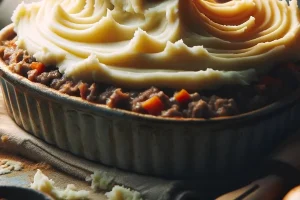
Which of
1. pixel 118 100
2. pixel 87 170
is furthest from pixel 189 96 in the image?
pixel 87 170

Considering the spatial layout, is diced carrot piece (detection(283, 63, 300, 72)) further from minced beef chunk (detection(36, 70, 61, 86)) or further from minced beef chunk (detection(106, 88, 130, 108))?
minced beef chunk (detection(36, 70, 61, 86))

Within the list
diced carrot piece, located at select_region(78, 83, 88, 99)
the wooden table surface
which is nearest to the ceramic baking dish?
diced carrot piece, located at select_region(78, 83, 88, 99)

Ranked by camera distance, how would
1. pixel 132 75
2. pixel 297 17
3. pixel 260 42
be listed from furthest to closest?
pixel 297 17
pixel 260 42
pixel 132 75

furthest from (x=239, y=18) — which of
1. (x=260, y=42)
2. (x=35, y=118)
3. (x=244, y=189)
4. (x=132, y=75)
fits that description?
(x=35, y=118)

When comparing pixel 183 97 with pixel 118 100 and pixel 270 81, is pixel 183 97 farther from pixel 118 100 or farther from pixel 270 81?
pixel 270 81

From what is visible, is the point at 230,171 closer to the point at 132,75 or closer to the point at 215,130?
the point at 215,130
